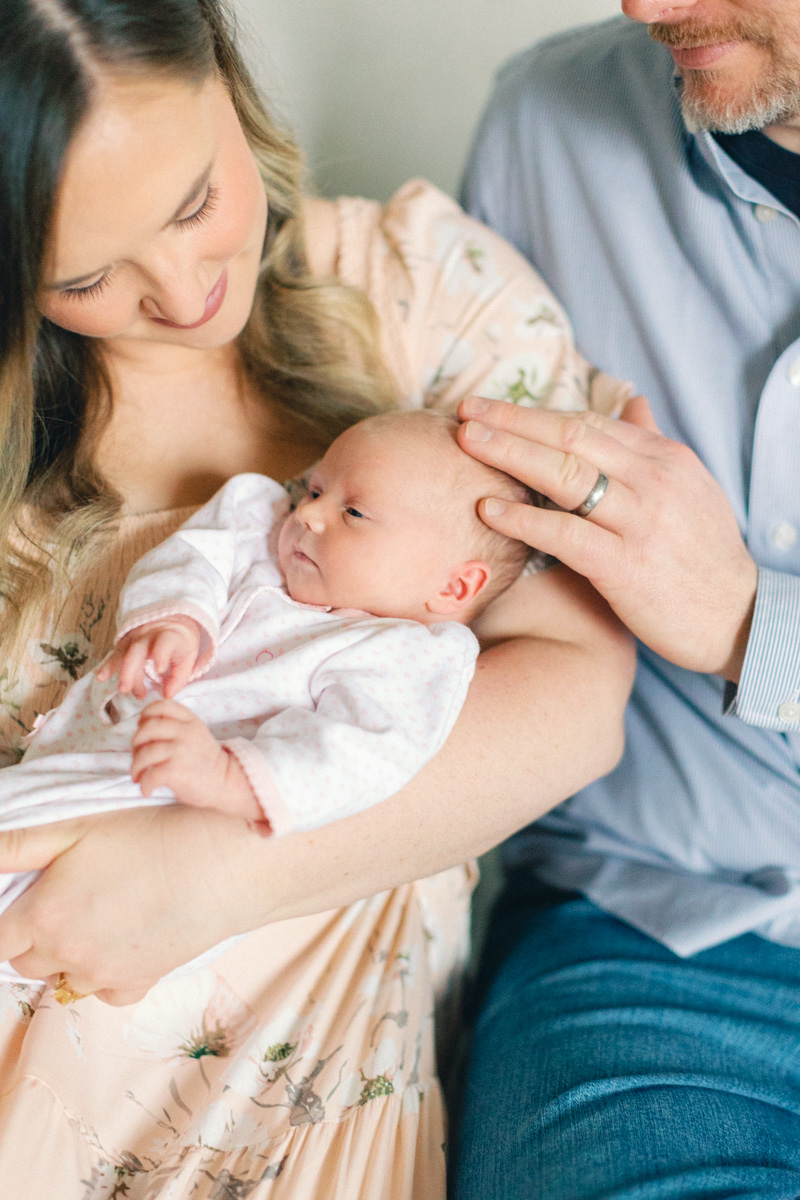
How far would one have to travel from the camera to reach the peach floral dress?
3.55 ft

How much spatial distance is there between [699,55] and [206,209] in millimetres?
677

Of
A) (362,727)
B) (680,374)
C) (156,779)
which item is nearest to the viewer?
(156,779)

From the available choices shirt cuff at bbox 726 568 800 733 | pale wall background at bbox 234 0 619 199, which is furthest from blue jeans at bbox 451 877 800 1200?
pale wall background at bbox 234 0 619 199

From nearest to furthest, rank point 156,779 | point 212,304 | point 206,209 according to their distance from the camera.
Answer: point 156,779 → point 206,209 → point 212,304

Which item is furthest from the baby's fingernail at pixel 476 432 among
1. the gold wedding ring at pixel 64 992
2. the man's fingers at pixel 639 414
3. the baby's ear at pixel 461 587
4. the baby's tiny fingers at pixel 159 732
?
the gold wedding ring at pixel 64 992

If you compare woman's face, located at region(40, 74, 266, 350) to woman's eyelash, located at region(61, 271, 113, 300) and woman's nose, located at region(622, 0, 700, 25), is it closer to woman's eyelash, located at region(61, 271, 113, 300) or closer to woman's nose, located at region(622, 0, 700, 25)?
woman's eyelash, located at region(61, 271, 113, 300)

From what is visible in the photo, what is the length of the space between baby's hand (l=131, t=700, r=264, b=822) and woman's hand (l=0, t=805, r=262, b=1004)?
0.13 m

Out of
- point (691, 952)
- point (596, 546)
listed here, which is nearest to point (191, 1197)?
point (691, 952)

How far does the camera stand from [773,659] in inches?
50.4

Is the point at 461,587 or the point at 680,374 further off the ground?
the point at 680,374

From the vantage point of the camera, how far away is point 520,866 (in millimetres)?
1745

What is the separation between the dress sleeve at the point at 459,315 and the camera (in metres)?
1.45

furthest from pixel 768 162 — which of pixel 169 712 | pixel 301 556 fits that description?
pixel 169 712

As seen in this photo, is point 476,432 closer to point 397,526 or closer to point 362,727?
point 397,526
